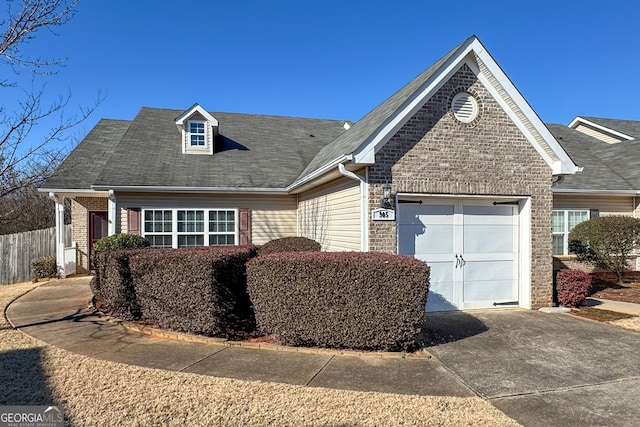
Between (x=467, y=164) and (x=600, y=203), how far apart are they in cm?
921

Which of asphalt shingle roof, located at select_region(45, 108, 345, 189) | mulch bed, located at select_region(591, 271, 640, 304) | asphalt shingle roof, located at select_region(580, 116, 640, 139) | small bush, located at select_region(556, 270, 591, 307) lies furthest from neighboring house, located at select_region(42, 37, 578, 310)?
asphalt shingle roof, located at select_region(580, 116, 640, 139)

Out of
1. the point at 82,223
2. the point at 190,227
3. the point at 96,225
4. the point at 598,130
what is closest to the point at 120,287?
the point at 190,227

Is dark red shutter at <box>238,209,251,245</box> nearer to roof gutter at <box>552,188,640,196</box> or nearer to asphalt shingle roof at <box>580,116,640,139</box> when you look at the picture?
roof gutter at <box>552,188,640,196</box>

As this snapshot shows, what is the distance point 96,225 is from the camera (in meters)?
14.7

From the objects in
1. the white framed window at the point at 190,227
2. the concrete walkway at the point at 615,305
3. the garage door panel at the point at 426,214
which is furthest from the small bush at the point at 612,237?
the white framed window at the point at 190,227

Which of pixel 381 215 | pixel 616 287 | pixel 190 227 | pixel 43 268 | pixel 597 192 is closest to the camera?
pixel 381 215

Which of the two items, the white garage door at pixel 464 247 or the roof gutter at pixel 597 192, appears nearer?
the white garage door at pixel 464 247

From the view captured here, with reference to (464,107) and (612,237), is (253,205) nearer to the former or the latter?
(464,107)

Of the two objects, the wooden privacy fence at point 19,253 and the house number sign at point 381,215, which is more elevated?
the house number sign at point 381,215

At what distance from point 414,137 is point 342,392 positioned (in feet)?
17.9

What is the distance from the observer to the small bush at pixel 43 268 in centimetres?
1366

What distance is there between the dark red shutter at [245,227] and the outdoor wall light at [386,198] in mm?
6145

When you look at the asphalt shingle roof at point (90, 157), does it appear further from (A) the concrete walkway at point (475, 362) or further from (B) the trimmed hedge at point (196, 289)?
(A) the concrete walkway at point (475, 362)

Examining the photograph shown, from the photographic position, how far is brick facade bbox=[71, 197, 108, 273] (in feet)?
47.5
